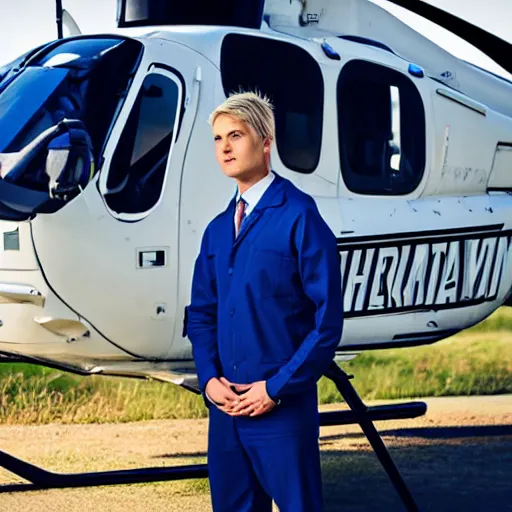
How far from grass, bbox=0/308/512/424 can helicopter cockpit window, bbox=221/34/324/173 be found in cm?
458

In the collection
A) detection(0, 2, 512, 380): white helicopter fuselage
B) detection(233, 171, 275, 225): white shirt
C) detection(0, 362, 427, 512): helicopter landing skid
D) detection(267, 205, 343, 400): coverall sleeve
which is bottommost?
detection(0, 362, 427, 512): helicopter landing skid

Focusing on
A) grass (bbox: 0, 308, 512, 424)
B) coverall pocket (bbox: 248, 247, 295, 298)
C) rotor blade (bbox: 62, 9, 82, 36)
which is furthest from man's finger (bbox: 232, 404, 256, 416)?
grass (bbox: 0, 308, 512, 424)

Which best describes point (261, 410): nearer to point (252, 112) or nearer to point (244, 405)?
point (244, 405)

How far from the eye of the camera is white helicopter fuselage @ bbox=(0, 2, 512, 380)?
15.1ft

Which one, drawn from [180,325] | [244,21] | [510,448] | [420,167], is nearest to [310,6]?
[244,21]

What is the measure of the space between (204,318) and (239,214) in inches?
13.0

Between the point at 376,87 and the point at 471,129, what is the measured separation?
633 mm

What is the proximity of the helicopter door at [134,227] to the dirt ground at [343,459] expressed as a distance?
4.50 ft

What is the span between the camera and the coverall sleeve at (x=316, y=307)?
3291 mm

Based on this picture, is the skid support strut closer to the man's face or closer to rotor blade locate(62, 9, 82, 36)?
the man's face

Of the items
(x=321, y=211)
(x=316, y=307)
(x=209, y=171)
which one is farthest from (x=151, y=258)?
(x=316, y=307)

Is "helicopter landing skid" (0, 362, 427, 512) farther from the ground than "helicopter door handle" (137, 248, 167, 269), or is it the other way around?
"helicopter door handle" (137, 248, 167, 269)

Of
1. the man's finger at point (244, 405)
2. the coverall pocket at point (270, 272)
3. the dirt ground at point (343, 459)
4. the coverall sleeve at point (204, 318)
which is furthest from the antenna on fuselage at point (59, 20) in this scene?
the man's finger at point (244, 405)

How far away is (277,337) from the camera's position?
3.36 metres
